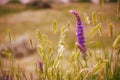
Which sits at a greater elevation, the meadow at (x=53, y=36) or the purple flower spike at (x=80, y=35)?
the purple flower spike at (x=80, y=35)

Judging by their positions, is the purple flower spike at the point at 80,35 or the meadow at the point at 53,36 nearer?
the purple flower spike at the point at 80,35

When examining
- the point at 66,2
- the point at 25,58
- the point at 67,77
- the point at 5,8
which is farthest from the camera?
the point at 66,2

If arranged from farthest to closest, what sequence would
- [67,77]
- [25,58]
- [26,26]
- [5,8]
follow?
[5,8] → [26,26] → [25,58] → [67,77]

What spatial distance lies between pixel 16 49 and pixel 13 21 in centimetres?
386

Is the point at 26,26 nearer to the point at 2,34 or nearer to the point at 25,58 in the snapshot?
the point at 2,34

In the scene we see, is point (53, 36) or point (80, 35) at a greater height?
point (80, 35)

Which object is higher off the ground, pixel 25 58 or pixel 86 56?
pixel 86 56

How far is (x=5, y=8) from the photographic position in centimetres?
1166

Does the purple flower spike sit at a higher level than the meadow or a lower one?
higher

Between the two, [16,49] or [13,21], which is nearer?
[16,49]

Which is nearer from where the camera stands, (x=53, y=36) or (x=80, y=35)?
(x=80, y=35)

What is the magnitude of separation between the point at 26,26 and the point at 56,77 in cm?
733

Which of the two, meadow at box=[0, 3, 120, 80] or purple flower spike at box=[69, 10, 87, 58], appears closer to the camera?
purple flower spike at box=[69, 10, 87, 58]

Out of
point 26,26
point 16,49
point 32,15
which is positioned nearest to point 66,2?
point 32,15
